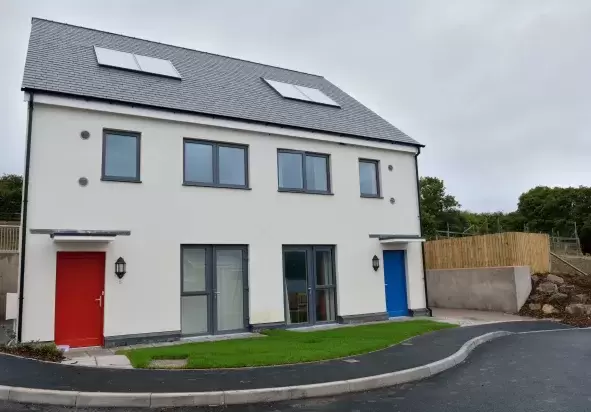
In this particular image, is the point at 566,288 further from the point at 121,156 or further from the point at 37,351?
the point at 37,351

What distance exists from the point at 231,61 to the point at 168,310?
10.3 m

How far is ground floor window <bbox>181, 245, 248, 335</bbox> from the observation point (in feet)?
38.5

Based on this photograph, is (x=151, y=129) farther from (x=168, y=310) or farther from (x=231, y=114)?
(x=168, y=310)

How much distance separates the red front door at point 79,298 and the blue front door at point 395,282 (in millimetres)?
8551

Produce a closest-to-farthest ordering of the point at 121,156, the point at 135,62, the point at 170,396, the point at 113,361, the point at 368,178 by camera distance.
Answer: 1. the point at 170,396
2. the point at 113,361
3. the point at 121,156
4. the point at 135,62
5. the point at 368,178

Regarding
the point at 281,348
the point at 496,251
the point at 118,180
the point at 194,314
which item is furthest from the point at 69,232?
the point at 496,251

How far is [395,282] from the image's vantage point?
15.4 metres

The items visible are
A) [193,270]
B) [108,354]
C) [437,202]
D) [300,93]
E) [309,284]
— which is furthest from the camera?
[437,202]

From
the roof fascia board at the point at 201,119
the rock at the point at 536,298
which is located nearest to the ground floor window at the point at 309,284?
the roof fascia board at the point at 201,119

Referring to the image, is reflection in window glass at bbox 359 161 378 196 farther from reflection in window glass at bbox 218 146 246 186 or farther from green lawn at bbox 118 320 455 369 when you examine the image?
green lawn at bbox 118 320 455 369

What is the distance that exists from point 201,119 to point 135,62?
11.3 ft

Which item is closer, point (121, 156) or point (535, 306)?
point (121, 156)

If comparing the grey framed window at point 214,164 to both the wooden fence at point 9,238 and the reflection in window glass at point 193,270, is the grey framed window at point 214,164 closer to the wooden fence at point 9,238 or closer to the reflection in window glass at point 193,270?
the reflection in window glass at point 193,270

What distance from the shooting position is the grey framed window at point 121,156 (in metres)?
11.2
